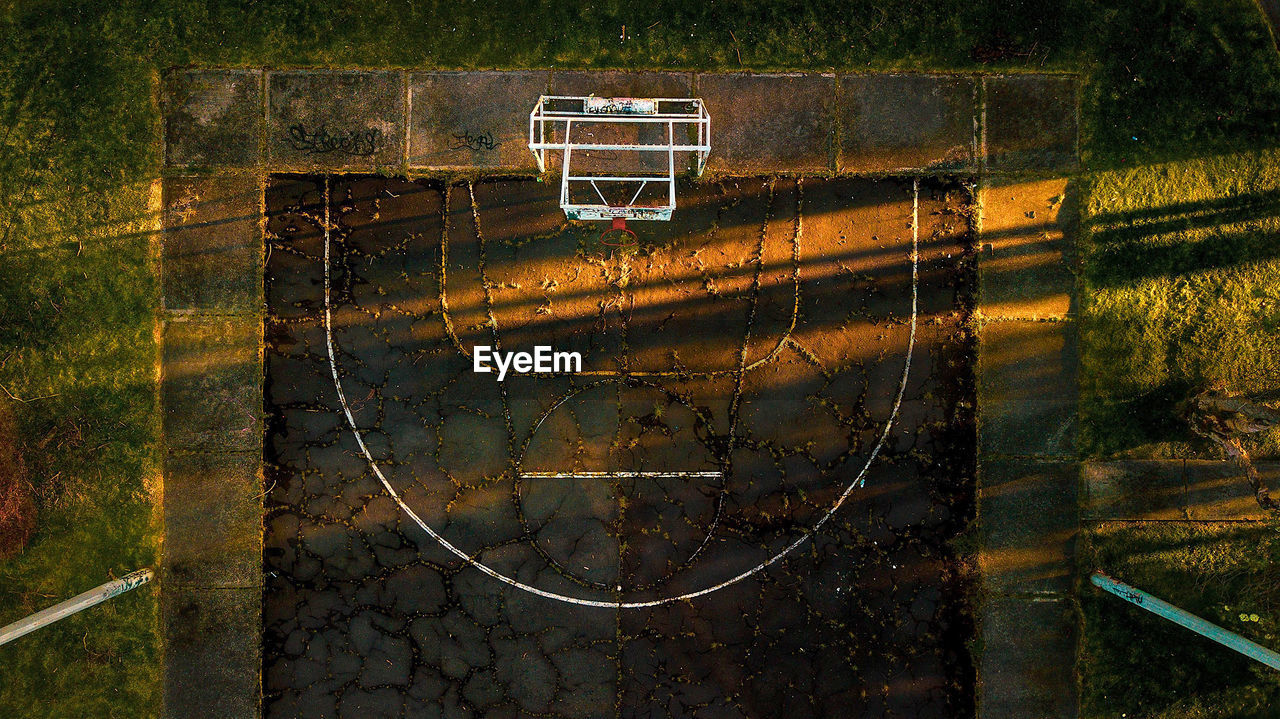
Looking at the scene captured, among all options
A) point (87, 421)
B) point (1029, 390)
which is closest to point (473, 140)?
point (87, 421)

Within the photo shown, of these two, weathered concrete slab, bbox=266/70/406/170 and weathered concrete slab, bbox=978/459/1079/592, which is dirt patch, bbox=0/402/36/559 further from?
weathered concrete slab, bbox=978/459/1079/592

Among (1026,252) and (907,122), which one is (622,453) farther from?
(1026,252)

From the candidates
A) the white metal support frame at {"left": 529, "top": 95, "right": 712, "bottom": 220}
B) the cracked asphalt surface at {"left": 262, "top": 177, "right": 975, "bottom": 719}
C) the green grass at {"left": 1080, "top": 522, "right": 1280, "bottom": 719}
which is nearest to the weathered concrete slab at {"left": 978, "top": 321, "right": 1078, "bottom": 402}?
the cracked asphalt surface at {"left": 262, "top": 177, "right": 975, "bottom": 719}

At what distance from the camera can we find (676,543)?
22.3ft

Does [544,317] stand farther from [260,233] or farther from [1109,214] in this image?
[1109,214]

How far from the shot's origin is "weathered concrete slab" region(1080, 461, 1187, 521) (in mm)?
6805

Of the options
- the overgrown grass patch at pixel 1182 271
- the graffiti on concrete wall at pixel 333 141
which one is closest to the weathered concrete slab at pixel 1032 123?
the overgrown grass patch at pixel 1182 271

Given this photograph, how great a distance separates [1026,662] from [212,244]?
8.40m

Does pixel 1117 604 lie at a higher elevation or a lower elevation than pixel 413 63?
lower

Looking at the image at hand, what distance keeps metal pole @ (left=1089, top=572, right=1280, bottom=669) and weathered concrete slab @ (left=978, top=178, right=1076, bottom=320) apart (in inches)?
97.4

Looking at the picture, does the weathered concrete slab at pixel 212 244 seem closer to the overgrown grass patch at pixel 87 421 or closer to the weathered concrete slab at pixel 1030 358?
the overgrown grass patch at pixel 87 421

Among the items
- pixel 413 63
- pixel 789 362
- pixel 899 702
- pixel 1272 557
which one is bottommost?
pixel 899 702

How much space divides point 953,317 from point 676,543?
3276 mm

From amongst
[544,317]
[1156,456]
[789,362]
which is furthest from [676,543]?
[1156,456]
